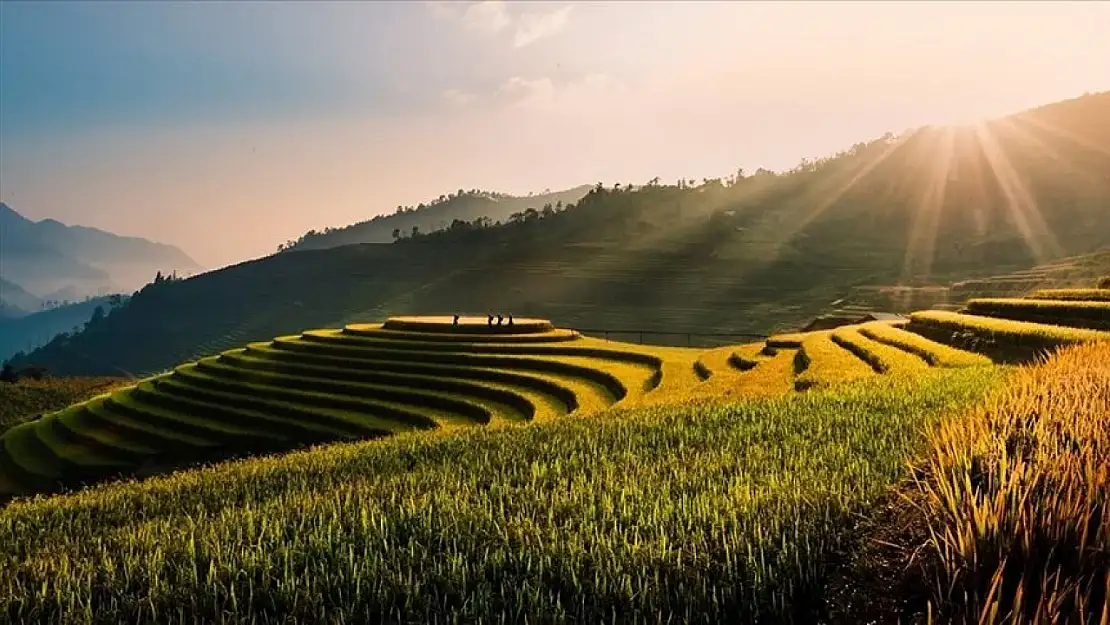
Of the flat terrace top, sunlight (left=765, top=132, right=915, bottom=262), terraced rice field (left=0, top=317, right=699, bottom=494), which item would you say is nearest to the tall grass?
terraced rice field (left=0, top=317, right=699, bottom=494)

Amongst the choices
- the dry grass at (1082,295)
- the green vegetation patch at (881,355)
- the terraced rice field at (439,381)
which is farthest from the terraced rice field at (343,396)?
the dry grass at (1082,295)

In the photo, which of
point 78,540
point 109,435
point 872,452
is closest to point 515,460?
point 872,452

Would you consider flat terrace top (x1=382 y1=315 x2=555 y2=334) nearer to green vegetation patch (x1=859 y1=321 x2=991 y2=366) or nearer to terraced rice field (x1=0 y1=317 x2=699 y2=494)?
terraced rice field (x1=0 y1=317 x2=699 y2=494)

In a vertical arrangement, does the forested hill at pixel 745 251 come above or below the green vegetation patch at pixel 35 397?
above

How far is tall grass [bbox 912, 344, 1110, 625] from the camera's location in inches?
138

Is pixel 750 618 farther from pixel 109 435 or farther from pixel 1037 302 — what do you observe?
pixel 109 435

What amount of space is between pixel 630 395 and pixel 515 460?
17.9m

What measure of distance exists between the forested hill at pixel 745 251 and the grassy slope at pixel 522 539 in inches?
3103

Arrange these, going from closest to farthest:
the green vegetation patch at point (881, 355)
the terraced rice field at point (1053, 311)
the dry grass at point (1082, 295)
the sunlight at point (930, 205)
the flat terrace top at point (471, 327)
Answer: the green vegetation patch at point (881, 355) → the terraced rice field at point (1053, 311) → the dry grass at point (1082, 295) → the flat terrace top at point (471, 327) → the sunlight at point (930, 205)

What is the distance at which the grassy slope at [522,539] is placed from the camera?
191 inches

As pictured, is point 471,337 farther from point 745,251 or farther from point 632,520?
point 745,251

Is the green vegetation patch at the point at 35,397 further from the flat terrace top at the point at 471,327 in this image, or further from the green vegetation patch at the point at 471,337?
the green vegetation patch at the point at 471,337

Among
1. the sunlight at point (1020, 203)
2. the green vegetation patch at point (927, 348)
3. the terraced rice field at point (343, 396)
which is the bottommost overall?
the terraced rice field at point (343, 396)

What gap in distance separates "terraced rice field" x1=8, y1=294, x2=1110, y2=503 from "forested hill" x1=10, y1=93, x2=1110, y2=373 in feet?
181
